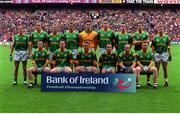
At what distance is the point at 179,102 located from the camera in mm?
11578

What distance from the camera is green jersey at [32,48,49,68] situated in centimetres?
1377

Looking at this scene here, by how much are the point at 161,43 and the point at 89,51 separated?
216cm

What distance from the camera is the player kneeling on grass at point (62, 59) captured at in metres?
13.5

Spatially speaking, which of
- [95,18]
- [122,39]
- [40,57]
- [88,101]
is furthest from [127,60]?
[95,18]

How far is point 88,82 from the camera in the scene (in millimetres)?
12867

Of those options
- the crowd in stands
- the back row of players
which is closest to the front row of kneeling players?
the back row of players

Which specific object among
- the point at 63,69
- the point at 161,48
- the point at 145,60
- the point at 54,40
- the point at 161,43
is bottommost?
the point at 63,69

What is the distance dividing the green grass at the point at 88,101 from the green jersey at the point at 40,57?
0.74 meters

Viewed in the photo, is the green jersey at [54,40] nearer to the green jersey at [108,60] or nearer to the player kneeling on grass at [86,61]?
the player kneeling on grass at [86,61]

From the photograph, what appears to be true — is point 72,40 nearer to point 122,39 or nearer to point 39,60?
point 39,60

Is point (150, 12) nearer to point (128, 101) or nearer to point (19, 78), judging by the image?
point (19, 78)

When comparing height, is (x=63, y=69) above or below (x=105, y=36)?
below

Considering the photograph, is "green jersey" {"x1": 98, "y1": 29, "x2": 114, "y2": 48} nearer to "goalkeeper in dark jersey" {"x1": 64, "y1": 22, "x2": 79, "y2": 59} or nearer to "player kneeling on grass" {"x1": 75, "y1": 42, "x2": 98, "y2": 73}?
"goalkeeper in dark jersey" {"x1": 64, "y1": 22, "x2": 79, "y2": 59}

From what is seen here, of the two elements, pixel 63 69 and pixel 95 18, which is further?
pixel 95 18
